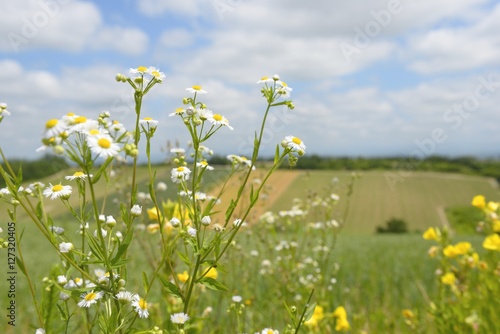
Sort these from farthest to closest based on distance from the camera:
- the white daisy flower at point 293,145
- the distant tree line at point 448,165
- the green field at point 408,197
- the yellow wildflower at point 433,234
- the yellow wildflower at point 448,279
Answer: the distant tree line at point 448,165
the green field at point 408,197
the yellow wildflower at point 433,234
the yellow wildflower at point 448,279
the white daisy flower at point 293,145

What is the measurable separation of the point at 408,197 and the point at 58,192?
4309cm

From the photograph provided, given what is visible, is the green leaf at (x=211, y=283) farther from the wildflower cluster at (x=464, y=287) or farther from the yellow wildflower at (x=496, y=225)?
the yellow wildflower at (x=496, y=225)

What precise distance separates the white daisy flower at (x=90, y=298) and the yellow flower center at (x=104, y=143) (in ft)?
1.46

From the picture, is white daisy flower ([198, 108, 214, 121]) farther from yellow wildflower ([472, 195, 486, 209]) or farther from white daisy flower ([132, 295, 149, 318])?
yellow wildflower ([472, 195, 486, 209])

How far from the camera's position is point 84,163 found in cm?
102

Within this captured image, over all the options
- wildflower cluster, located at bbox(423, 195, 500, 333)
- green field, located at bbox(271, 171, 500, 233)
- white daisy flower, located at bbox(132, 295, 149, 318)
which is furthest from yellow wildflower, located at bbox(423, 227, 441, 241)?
green field, located at bbox(271, 171, 500, 233)

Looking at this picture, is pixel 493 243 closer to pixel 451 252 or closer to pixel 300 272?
pixel 451 252

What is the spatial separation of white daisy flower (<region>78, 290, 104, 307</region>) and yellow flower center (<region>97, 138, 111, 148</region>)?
0.45 m

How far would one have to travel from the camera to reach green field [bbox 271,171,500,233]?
35.1m

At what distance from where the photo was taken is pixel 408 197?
135 feet

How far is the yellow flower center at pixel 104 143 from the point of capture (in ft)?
3.22

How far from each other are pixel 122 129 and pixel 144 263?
6193 mm

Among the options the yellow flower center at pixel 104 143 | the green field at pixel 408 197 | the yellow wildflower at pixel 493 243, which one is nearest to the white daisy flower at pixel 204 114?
the yellow flower center at pixel 104 143

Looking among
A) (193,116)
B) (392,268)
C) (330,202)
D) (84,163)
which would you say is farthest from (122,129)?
(392,268)
